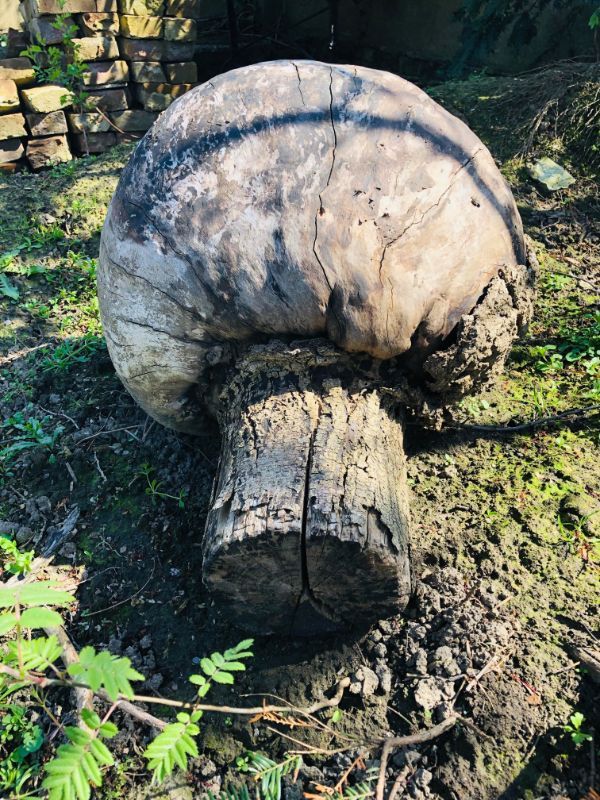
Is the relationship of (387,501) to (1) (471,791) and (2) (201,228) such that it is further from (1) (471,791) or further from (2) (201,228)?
(2) (201,228)

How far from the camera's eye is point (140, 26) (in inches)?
190

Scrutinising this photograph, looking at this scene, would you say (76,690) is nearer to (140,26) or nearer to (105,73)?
(105,73)

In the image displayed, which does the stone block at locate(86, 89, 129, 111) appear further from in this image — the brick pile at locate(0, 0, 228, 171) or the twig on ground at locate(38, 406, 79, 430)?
the twig on ground at locate(38, 406, 79, 430)

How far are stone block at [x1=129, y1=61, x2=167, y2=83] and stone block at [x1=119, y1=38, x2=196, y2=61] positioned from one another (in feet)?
0.11

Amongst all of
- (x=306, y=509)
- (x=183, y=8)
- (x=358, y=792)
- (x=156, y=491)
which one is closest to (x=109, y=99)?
(x=183, y=8)

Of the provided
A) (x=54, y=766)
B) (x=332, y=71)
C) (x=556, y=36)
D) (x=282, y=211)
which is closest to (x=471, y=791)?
(x=54, y=766)

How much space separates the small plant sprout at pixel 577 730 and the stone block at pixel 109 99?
469cm

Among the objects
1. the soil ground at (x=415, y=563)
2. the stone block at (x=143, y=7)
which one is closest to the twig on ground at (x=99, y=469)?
the soil ground at (x=415, y=563)

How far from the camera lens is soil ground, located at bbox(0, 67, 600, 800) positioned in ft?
6.03

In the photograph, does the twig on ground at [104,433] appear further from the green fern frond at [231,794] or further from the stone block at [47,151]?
the stone block at [47,151]

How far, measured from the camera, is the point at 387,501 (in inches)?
75.5

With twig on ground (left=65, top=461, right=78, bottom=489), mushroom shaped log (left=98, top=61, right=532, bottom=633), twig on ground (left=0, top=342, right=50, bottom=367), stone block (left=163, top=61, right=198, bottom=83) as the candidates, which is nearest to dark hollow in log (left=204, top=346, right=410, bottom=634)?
mushroom shaped log (left=98, top=61, right=532, bottom=633)

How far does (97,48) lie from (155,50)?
1.44 ft

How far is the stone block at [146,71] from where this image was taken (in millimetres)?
4965
